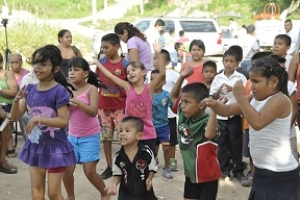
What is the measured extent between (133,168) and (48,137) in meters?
0.73

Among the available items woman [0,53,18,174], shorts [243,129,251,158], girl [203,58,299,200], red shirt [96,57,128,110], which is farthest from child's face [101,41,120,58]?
girl [203,58,299,200]

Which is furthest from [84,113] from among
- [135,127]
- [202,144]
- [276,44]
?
[276,44]

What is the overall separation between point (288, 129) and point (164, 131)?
9.23ft

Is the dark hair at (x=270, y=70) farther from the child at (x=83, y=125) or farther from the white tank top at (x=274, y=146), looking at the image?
the child at (x=83, y=125)

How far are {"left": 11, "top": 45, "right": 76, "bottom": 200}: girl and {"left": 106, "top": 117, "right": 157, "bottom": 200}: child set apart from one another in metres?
0.45

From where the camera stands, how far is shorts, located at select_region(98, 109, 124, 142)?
5.97 meters

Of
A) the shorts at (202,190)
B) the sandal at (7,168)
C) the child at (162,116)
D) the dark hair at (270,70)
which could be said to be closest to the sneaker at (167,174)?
the child at (162,116)

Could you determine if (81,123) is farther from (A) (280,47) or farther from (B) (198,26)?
(B) (198,26)

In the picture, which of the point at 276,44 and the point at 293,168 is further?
the point at 276,44

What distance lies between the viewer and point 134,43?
6.01 metres

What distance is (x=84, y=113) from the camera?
469 cm

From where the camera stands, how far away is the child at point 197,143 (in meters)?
3.87

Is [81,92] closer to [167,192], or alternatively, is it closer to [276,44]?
[167,192]

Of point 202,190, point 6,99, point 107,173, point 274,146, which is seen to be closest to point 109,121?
point 107,173
